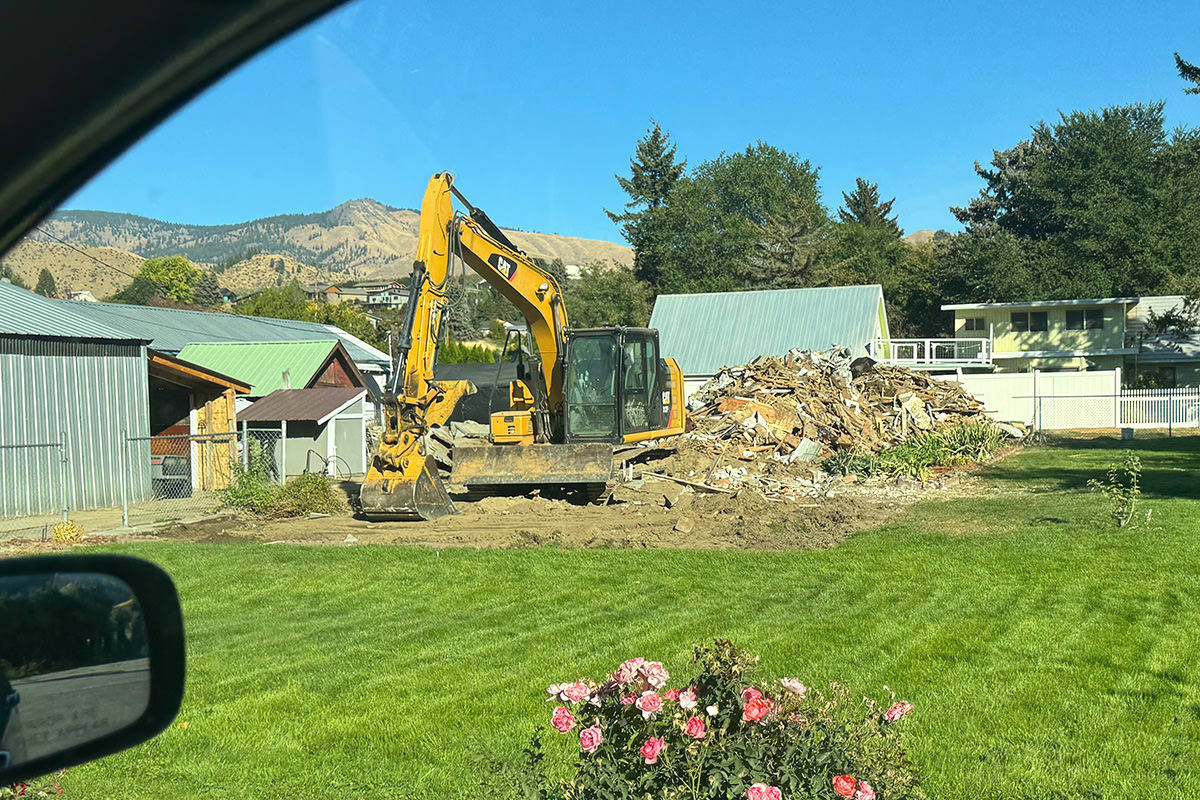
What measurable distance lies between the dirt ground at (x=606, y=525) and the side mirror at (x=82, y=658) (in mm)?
12408

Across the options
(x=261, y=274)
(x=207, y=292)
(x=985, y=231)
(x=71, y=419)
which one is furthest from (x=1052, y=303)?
(x=261, y=274)

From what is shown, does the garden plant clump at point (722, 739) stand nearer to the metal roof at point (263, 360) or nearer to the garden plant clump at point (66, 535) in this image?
the garden plant clump at point (66, 535)

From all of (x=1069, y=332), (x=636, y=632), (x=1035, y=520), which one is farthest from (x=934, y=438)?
(x=1069, y=332)

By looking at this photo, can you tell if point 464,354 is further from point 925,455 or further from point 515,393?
point 925,455

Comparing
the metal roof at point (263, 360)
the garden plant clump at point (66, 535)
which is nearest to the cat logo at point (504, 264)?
the garden plant clump at point (66, 535)

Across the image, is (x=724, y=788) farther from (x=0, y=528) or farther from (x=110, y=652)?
(x=0, y=528)

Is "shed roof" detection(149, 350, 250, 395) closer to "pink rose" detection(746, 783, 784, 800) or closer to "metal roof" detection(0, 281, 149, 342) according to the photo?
"metal roof" detection(0, 281, 149, 342)

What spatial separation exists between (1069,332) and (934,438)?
35543mm

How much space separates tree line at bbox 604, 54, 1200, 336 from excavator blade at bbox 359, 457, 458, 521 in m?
44.4

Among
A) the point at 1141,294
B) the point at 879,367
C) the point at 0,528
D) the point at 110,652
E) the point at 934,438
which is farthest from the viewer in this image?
the point at 1141,294

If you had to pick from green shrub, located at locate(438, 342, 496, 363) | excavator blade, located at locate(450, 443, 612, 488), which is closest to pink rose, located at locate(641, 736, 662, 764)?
excavator blade, located at locate(450, 443, 612, 488)

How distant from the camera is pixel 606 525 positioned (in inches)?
633

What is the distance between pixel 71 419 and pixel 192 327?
13.1 m

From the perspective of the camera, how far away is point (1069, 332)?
184 feet
